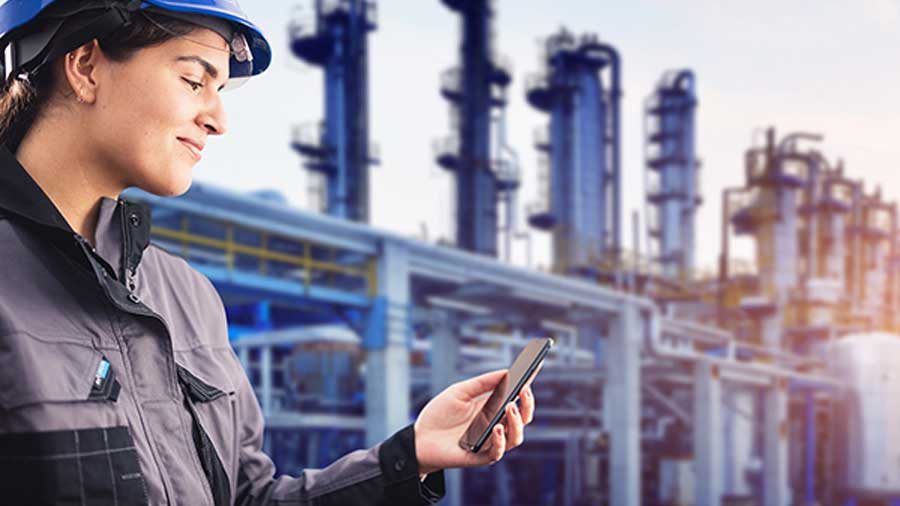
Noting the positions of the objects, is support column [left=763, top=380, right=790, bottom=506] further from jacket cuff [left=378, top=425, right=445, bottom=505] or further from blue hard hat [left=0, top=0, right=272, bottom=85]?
blue hard hat [left=0, top=0, right=272, bottom=85]

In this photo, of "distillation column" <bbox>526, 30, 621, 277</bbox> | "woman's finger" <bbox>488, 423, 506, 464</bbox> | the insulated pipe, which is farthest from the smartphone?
"distillation column" <bbox>526, 30, 621, 277</bbox>

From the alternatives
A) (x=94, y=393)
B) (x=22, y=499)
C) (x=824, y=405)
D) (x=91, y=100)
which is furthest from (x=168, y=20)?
(x=824, y=405)

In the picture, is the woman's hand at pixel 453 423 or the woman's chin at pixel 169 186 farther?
the woman's hand at pixel 453 423

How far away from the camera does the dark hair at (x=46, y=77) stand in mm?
1384

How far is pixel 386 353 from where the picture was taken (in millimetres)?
12812

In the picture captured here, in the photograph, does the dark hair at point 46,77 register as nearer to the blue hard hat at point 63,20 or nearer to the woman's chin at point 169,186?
the blue hard hat at point 63,20

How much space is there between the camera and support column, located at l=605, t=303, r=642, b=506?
1800 centimetres

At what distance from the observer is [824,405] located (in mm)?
27562

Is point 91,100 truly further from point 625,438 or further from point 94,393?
point 625,438

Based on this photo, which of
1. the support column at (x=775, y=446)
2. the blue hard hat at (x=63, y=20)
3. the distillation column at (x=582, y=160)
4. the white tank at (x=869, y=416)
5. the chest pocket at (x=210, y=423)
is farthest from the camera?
the distillation column at (x=582, y=160)

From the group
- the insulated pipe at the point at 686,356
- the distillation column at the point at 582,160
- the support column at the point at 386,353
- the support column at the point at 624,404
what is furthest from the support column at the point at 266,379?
the distillation column at the point at 582,160

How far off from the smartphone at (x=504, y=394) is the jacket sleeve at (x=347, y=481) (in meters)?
0.11

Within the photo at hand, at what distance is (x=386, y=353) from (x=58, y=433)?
1164 cm

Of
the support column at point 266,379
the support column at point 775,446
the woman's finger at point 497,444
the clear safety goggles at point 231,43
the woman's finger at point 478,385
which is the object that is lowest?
the support column at point 775,446
